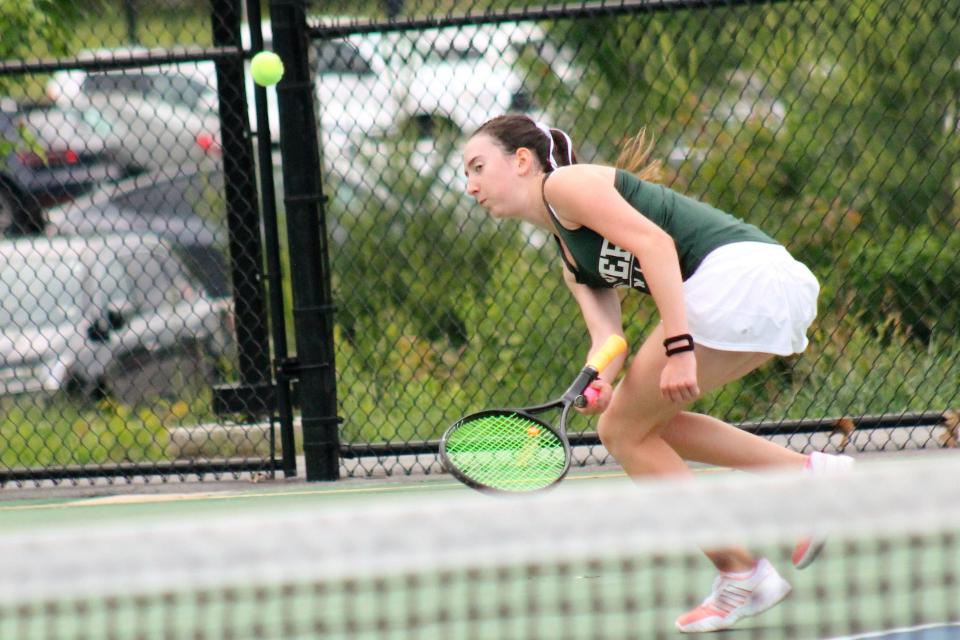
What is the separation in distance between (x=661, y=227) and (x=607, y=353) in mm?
309

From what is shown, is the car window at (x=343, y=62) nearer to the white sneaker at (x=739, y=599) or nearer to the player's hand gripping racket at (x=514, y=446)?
the player's hand gripping racket at (x=514, y=446)

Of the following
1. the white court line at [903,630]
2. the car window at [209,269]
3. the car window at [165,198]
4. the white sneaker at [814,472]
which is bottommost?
the white court line at [903,630]

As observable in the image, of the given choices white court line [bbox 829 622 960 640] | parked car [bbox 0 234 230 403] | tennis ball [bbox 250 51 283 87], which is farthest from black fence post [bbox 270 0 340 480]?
white court line [bbox 829 622 960 640]

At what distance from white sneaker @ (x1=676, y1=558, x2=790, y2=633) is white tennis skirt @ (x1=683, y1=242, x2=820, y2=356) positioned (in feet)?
1.58

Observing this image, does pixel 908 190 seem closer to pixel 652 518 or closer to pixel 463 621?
pixel 463 621

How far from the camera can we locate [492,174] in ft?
11.0

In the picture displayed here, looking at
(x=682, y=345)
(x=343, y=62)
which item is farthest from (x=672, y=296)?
(x=343, y=62)

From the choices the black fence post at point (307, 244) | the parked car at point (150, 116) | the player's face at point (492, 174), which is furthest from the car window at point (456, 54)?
the parked car at point (150, 116)

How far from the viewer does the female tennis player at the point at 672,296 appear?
3150 mm

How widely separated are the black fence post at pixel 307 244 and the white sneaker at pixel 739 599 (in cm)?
231

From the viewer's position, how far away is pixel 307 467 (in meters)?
5.32

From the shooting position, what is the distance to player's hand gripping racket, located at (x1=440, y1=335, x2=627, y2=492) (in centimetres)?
333

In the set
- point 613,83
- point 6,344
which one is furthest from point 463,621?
point 6,344

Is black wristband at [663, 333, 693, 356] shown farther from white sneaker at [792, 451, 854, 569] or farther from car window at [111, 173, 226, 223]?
car window at [111, 173, 226, 223]
